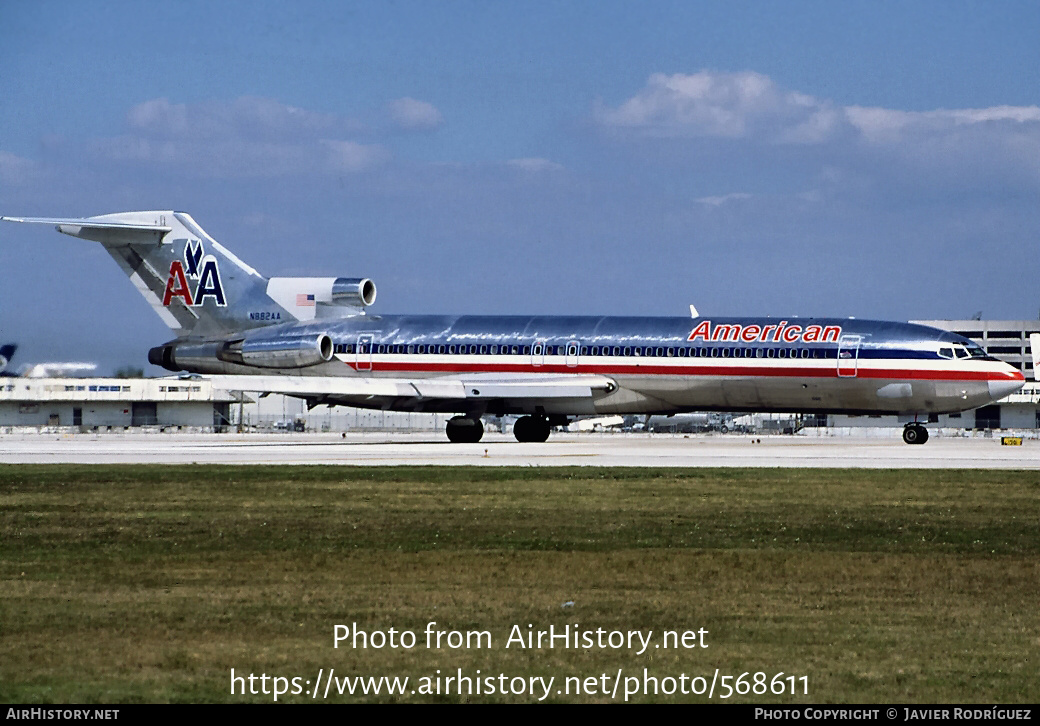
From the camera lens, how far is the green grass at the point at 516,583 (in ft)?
38.1

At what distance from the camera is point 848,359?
165 feet

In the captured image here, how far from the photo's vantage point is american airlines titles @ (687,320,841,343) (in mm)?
50969

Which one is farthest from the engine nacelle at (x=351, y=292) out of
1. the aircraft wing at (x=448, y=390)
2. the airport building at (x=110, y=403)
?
the airport building at (x=110, y=403)

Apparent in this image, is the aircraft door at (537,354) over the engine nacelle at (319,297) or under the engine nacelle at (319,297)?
under

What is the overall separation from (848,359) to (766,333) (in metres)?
3.19

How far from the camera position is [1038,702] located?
415 inches

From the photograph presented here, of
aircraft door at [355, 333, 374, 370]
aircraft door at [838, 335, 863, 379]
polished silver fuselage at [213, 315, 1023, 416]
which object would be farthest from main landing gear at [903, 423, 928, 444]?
aircraft door at [355, 333, 374, 370]

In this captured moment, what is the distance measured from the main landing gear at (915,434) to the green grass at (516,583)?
90.3ft

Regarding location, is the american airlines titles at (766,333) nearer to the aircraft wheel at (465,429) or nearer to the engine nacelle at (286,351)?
the aircraft wheel at (465,429)

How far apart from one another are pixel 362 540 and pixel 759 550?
5640mm

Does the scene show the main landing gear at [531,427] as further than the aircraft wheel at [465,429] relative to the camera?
Yes

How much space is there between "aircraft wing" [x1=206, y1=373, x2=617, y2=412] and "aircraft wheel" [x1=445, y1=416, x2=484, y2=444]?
1.75 ft
